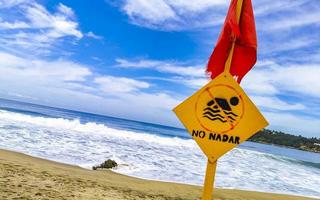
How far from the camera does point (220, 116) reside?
285cm

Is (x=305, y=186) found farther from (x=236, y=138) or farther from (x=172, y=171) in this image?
(x=236, y=138)

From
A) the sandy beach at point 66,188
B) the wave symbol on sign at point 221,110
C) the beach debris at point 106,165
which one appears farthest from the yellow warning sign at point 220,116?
the beach debris at point 106,165

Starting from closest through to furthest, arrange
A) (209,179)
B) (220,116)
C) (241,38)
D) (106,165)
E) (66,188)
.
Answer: (220,116) < (209,179) < (241,38) < (66,188) < (106,165)

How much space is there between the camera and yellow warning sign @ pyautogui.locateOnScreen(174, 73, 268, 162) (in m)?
2.82

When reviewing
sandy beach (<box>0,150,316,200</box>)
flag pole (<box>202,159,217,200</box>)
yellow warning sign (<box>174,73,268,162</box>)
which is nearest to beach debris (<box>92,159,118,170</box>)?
sandy beach (<box>0,150,316,200</box>)

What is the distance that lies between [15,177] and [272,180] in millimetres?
12274

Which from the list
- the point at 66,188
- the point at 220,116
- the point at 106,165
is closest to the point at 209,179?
the point at 220,116

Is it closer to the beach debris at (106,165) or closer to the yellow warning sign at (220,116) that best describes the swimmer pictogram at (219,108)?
the yellow warning sign at (220,116)

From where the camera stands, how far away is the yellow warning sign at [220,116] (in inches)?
111

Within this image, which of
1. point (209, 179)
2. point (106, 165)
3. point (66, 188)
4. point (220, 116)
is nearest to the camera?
point (220, 116)

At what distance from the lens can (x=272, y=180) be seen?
1736cm

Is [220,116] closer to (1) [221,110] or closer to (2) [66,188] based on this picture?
(1) [221,110]

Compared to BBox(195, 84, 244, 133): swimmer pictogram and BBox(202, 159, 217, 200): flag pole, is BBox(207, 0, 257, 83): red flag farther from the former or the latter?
BBox(202, 159, 217, 200): flag pole

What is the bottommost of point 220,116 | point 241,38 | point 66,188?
point 66,188
